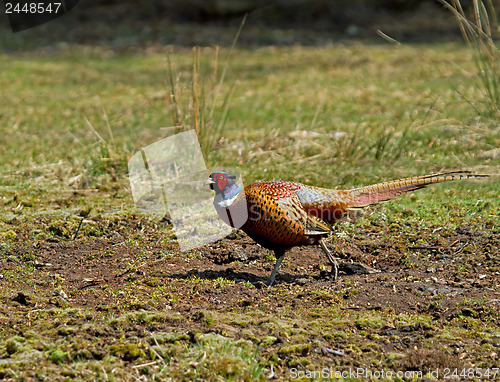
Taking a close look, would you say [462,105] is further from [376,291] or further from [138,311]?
[138,311]

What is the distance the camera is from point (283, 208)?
13.8 feet

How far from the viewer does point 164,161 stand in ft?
20.1

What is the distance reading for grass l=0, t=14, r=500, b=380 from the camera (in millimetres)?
3266

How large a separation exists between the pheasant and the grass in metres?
0.33

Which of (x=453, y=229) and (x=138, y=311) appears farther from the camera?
(x=453, y=229)

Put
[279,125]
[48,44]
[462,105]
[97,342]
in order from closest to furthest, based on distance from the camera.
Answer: [97,342] < [279,125] < [462,105] < [48,44]

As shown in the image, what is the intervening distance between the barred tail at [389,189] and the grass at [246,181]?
20.8 inches

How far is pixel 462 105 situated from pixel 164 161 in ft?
15.4

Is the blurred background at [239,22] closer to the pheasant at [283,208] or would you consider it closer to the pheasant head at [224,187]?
the pheasant at [283,208]

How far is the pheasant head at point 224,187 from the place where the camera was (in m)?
4.17

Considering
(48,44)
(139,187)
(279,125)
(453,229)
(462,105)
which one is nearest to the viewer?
(453,229)

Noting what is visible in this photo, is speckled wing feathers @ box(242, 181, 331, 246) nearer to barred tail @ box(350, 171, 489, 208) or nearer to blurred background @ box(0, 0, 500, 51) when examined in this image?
barred tail @ box(350, 171, 489, 208)

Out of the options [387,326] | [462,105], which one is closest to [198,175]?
[387,326]

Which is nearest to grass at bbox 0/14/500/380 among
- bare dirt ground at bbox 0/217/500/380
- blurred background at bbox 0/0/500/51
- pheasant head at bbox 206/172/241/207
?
bare dirt ground at bbox 0/217/500/380
